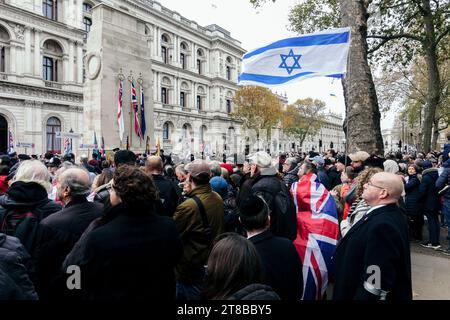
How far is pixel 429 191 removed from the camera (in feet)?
22.4

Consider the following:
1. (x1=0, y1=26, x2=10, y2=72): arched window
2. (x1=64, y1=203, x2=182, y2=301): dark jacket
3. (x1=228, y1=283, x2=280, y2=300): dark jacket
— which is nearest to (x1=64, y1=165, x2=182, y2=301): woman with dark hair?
(x1=64, y1=203, x2=182, y2=301): dark jacket

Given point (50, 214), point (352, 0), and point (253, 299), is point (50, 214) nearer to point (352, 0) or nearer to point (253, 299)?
point (253, 299)

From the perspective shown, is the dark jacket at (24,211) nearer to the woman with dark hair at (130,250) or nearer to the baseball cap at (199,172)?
the woman with dark hair at (130,250)

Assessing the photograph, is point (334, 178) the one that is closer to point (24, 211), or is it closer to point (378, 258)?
point (378, 258)

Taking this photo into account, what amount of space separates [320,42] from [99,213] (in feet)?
16.0

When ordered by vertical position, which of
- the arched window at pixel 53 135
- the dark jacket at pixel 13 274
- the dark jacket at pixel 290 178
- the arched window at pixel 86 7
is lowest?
the dark jacket at pixel 13 274

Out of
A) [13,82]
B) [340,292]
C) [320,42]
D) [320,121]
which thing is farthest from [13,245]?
[320,121]

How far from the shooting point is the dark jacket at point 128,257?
1926 millimetres

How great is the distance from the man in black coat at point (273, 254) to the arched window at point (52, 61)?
114 feet

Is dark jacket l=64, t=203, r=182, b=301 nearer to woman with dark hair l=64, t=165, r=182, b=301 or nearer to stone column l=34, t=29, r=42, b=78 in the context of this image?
woman with dark hair l=64, t=165, r=182, b=301

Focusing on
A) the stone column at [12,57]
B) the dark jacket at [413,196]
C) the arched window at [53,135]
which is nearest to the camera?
the dark jacket at [413,196]

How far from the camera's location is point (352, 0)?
7.39 metres

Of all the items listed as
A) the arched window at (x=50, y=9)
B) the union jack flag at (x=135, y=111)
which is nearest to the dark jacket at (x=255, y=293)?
the union jack flag at (x=135, y=111)
